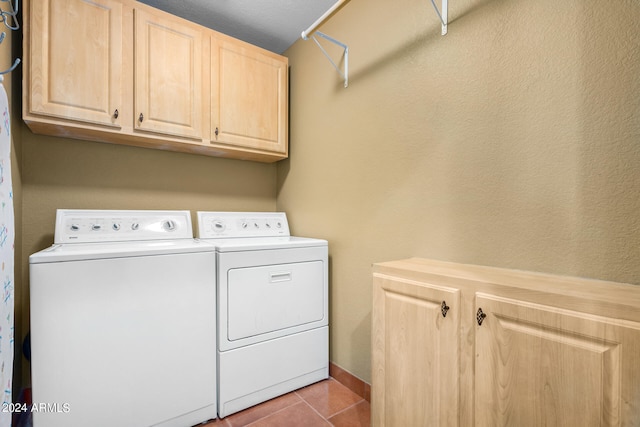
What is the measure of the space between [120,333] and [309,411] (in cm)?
105

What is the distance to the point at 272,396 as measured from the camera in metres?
1.72

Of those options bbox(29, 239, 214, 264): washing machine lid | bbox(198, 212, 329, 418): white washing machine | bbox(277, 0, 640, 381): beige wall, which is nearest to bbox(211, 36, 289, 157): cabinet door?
bbox(277, 0, 640, 381): beige wall

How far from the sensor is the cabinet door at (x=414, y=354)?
101 centimetres

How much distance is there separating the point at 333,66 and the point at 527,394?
6.39 ft

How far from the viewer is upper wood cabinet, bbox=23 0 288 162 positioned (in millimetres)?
1500

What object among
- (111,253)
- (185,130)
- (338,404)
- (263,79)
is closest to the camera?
(111,253)

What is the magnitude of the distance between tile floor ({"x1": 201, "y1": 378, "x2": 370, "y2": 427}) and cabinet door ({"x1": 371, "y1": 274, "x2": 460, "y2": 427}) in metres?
0.39

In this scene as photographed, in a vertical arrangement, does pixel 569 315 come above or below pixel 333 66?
below

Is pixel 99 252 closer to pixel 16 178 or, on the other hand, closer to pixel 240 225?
pixel 16 178

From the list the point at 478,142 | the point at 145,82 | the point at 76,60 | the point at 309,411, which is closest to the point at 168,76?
the point at 145,82

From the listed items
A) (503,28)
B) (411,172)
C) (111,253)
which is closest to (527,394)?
(411,172)

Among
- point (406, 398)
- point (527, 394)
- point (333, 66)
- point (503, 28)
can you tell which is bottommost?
point (406, 398)

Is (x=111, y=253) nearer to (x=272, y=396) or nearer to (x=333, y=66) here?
(x=272, y=396)

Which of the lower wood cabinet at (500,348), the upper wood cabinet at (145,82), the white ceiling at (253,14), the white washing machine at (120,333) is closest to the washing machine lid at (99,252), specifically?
the white washing machine at (120,333)
